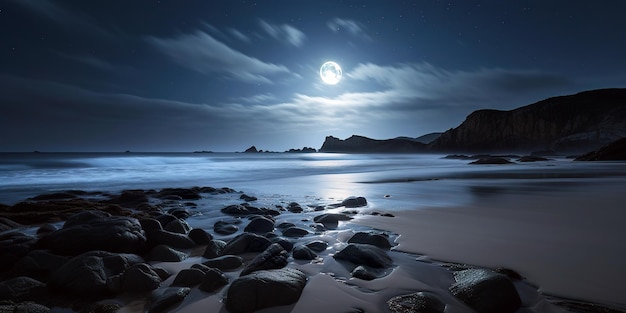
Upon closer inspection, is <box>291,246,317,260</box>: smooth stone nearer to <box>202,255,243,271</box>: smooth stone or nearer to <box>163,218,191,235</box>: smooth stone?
<box>202,255,243,271</box>: smooth stone

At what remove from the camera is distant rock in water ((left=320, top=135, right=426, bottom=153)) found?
13389 cm

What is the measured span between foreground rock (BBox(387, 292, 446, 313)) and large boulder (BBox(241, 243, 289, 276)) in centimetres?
138

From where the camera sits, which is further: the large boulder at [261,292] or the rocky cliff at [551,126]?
the rocky cliff at [551,126]

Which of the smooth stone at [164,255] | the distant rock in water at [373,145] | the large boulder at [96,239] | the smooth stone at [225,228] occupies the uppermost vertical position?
the distant rock in water at [373,145]

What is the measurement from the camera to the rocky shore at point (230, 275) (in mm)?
2557

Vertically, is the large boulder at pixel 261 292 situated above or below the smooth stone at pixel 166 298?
above

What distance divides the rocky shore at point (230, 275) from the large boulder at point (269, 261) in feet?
0.04

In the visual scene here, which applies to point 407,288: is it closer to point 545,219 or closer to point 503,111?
point 545,219

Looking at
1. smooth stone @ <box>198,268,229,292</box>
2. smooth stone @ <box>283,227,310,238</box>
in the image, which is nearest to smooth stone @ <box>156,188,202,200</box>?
smooth stone @ <box>283,227,310,238</box>

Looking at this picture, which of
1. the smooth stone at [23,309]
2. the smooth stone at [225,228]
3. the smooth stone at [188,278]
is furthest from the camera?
the smooth stone at [225,228]

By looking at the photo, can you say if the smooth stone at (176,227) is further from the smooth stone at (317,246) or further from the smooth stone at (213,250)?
the smooth stone at (317,246)

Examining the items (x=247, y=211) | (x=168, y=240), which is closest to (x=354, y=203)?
(x=247, y=211)

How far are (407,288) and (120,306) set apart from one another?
2772mm

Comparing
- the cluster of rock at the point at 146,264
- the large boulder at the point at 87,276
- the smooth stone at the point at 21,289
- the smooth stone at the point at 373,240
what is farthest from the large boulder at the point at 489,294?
the smooth stone at the point at 21,289
